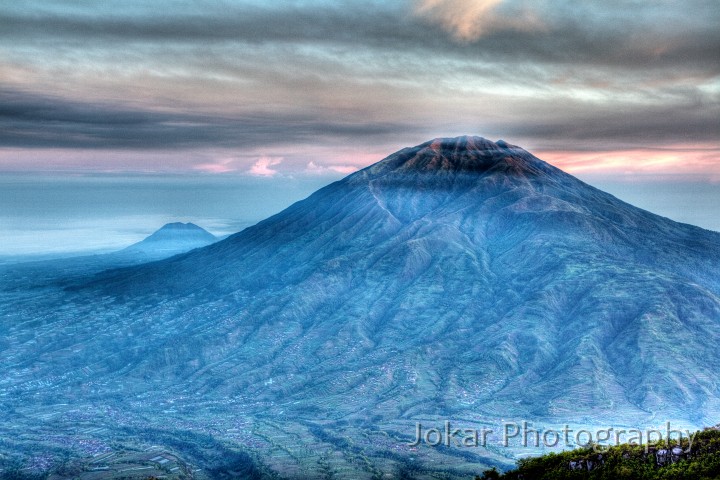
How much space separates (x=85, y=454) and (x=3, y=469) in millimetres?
19686

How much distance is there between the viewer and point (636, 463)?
274 ft

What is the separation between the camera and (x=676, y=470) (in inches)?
3076

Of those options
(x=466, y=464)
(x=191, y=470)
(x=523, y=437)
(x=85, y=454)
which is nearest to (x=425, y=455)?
(x=466, y=464)

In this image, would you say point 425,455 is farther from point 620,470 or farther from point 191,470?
point 620,470

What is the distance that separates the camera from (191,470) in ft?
605

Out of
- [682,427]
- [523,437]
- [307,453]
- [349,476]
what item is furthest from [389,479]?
[682,427]

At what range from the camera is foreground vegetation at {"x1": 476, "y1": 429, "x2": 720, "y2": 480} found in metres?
77.7

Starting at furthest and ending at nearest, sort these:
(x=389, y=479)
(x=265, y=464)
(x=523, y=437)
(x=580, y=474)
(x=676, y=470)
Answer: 1. (x=523, y=437)
2. (x=265, y=464)
3. (x=389, y=479)
4. (x=580, y=474)
5. (x=676, y=470)

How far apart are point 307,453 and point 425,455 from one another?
30427 mm

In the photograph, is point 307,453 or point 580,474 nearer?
point 580,474

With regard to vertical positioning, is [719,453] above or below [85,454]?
above

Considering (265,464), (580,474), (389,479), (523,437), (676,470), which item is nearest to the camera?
(676,470)

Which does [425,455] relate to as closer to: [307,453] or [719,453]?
[307,453]

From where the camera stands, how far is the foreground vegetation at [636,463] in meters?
77.7
